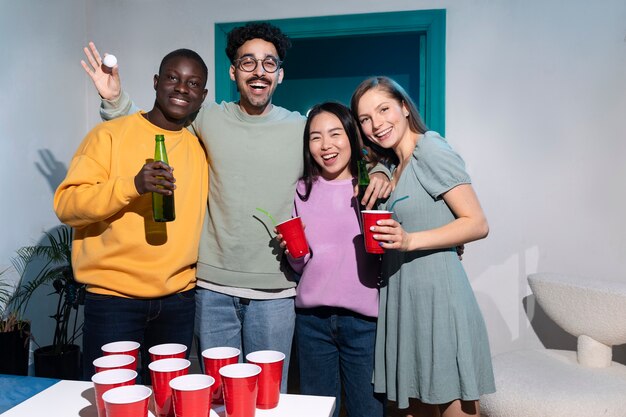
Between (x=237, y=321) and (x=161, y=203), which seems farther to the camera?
(x=237, y=321)

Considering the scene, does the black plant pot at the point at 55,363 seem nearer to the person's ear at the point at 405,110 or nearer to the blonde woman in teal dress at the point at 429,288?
the blonde woman in teal dress at the point at 429,288

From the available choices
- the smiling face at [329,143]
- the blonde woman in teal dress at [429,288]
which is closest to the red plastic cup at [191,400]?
the blonde woman in teal dress at [429,288]

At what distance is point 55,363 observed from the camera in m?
2.86

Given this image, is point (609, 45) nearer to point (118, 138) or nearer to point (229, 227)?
point (229, 227)

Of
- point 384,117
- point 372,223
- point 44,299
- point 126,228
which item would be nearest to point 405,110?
point 384,117

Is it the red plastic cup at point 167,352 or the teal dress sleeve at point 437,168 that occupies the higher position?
the teal dress sleeve at point 437,168

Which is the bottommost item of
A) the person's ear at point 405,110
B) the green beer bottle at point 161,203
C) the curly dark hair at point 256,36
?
the green beer bottle at point 161,203

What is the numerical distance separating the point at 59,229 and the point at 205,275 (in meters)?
1.80

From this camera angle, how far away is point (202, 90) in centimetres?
191

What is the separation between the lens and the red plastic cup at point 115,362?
1.17 m

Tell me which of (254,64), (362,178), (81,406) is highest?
(254,64)

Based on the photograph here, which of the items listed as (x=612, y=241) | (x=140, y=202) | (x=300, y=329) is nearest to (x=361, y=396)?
(x=300, y=329)

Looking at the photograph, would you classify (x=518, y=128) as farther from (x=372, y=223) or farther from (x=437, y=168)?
(x=372, y=223)

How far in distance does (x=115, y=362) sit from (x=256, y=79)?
1.10 metres
